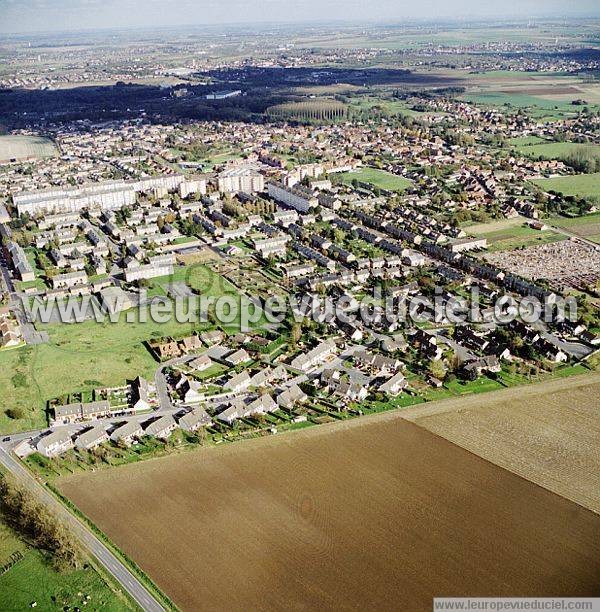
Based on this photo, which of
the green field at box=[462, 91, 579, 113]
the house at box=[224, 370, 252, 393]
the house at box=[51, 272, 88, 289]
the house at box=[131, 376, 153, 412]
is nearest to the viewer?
the house at box=[131, 376, 153, 412]

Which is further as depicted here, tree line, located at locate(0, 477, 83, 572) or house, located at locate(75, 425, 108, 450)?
house, located at locate(75, 425, 108, 450)

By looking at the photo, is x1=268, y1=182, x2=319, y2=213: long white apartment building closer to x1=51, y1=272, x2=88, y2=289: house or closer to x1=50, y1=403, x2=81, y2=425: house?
x1=51, y1=272, x2=88, y2=289: house

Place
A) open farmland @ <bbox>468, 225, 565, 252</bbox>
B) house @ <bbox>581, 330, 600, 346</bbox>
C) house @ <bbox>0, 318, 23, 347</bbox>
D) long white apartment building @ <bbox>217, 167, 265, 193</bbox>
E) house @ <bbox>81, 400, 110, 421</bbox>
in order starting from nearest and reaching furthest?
house @ <bbox>81, 400, 110, 421</bbox> < house @ <bbox>581, 330, 600, 346</bbox> < house @ <bbox>0, 318, 23, 347</bbox> < open farmland @ <bbox>468, 225, 565, 252</bbox> < long white apartment building @ <bbox>217, 167, 265, 193</bbox>

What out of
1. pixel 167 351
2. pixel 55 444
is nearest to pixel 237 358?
pixel 167 351

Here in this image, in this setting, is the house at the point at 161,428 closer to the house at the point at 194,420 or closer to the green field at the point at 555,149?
the house at the point at 194,420

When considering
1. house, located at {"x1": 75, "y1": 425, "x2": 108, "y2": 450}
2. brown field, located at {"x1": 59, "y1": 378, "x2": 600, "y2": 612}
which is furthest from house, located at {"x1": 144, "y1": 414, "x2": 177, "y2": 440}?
house, located at {"x1": 75, "y1": 425, "x2": 108, "y2": 450}

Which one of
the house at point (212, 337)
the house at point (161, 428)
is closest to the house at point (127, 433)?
the house at point (161, 428)

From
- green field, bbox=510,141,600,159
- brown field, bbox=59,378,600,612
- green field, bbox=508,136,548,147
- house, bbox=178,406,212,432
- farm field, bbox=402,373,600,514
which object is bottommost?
brown field, bbox=59,378,600,612
